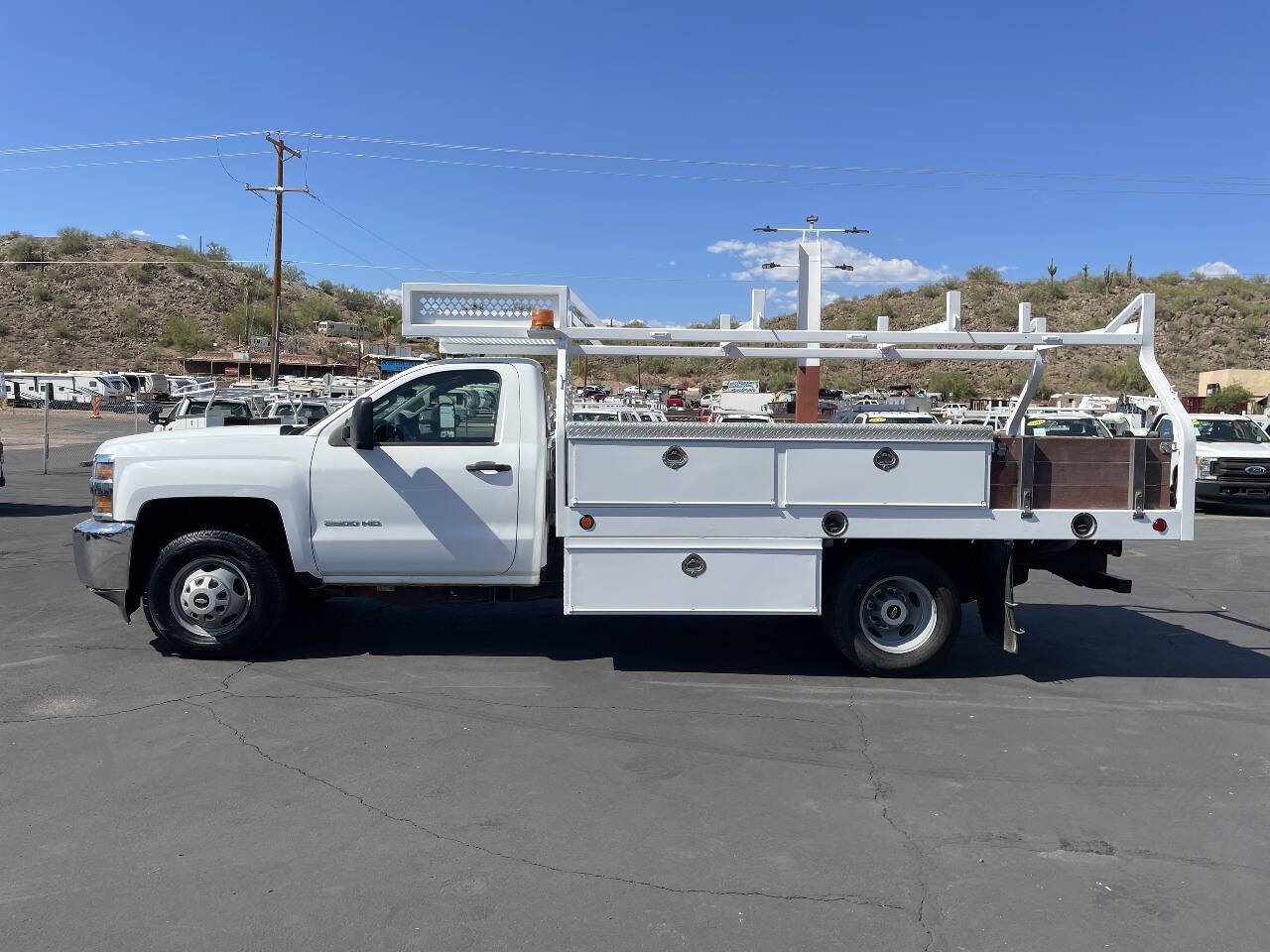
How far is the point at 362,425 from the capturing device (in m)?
6.57

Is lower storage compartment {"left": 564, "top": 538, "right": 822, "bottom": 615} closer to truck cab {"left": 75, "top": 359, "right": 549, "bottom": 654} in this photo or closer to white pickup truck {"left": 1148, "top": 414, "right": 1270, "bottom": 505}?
truck cab {"left": 75, "top": 359, "right": 549, "bottom": 654}

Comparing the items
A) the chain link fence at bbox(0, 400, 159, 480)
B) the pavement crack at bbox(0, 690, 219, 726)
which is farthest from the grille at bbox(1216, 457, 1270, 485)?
the chain link fence at bbox(0, 400, 159, 480)

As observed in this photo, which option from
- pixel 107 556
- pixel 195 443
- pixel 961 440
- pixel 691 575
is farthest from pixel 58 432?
pixel 961 440

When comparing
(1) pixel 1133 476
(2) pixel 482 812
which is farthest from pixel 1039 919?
(1) pixel 1133 476

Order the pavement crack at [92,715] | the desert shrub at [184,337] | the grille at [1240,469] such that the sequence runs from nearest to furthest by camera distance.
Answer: the pavement crack at [92,715] → the grille at [1240,469] → the desert shrub at [184,337]

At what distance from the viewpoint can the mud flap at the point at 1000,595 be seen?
659 centimetres

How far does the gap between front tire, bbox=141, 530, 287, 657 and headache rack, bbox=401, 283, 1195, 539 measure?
75.1 inches

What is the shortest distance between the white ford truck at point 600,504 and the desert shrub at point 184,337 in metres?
74.7

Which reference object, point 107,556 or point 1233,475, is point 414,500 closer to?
point 107,556

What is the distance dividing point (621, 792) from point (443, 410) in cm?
310

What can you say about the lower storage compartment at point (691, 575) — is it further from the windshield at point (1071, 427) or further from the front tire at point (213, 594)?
the windshield at point (1071, 427)

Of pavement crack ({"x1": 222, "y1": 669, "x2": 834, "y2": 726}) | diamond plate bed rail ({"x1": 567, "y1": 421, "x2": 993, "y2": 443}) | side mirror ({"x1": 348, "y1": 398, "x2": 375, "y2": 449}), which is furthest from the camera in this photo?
side mirror ({"x1": 348, "y1": 398, "x2": 375, "y2": 449})

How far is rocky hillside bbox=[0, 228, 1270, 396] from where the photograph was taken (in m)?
62.2

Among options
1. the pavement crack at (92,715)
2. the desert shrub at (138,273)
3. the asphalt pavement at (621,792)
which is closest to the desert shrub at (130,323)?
the desert shrub at (138,273)
